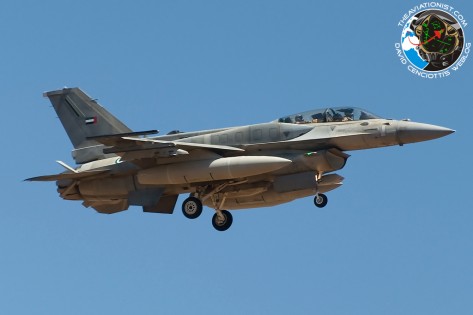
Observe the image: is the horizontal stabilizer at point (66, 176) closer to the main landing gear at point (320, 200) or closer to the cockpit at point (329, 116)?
the cockpit at point (329, 116)

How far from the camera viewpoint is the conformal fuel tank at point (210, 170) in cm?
3306

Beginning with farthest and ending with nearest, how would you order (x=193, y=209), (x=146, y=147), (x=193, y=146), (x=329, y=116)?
(x=193, y=209) → (x=329, y=116) → (x=193, y=146) → (x=146, y=147)

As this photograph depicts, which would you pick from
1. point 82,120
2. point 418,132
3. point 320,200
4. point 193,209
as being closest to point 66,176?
point 82,120

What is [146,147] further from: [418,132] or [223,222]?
[418,132]

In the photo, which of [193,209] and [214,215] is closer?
→ [193,209]

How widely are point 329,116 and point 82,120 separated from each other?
7459 mm

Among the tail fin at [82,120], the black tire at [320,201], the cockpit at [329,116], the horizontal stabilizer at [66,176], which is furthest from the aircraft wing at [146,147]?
the tail fin at [82,120]

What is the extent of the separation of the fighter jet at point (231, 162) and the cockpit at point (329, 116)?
0.03 m

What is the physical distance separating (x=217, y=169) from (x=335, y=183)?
3.33m

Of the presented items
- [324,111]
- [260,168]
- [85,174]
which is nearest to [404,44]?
[324,111]

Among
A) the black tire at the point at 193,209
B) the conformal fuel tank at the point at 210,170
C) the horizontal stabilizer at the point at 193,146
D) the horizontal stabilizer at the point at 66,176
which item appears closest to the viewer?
the conformal fuel tank at the point at 210,170

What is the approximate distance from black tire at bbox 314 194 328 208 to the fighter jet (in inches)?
1.0

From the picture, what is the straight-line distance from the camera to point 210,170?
33656 mm

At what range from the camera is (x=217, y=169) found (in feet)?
110
